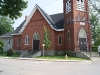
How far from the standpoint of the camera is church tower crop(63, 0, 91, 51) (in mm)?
27773

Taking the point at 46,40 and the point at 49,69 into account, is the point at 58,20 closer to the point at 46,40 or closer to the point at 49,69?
the point at 46,40

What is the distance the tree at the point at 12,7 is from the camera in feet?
38.9

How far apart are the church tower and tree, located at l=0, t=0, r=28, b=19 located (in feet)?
53.1

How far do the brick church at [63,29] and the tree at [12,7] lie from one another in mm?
16191

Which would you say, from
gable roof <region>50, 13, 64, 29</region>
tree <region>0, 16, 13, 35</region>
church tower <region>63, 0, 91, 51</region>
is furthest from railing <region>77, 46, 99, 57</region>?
tree <region>0, 16, 13, 35</region>

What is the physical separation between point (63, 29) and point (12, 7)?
19105mm

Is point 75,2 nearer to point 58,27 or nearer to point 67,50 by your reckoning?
point 58,27

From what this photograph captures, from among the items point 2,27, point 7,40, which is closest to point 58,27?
point 7,40

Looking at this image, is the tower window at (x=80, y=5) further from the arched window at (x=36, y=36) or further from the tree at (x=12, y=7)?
the tree at (x=12, y=7)

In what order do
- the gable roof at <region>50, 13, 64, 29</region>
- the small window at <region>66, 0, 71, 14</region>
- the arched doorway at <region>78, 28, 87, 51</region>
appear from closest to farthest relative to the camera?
the arched doorway at <region>78, 28, 87, 51</region> < the small window at <region>66, 0, 71, 14</region> < the gable roof at <region>50, 13, 64, 29</region>

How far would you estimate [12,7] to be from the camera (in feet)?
40.0

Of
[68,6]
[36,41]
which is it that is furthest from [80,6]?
[36,41]

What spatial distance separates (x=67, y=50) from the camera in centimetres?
2938

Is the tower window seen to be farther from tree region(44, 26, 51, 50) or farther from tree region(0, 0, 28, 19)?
tree region(0, 0, 28, 19)
